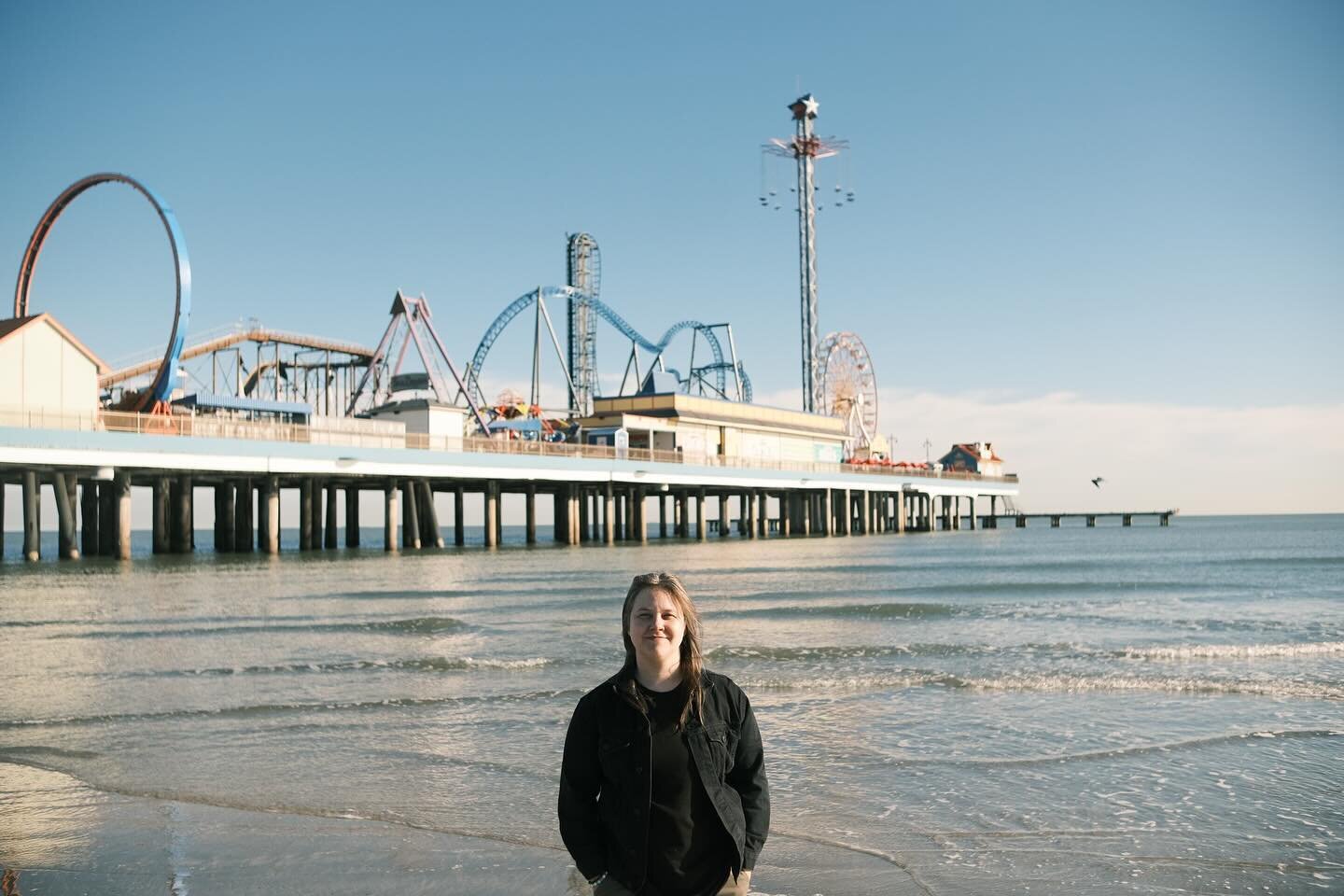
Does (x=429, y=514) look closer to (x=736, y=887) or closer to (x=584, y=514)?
(x=584, y=514)

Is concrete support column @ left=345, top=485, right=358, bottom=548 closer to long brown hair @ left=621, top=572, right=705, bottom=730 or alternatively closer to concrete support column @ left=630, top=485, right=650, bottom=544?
→ concrete support column @ left=630, top=485, right=650, bottom=544

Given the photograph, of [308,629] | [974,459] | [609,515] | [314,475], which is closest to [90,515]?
[314,475]

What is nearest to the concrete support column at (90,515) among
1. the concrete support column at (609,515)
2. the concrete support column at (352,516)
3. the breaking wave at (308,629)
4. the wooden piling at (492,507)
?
the concrete support column at (352,516)

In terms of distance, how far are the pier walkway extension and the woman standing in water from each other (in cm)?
3044

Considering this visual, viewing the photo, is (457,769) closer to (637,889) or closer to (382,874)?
(382,874)

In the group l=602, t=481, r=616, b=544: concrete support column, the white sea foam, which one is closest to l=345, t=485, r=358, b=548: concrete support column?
l=602, t=481, r=616, b=544: concrete support column

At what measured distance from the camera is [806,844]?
540cm

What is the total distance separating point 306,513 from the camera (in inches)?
1599

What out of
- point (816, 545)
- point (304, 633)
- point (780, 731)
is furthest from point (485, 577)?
point (816, 545)

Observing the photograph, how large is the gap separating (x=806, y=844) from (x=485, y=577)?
22135 millimetres

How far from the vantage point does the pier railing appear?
98.3 feet

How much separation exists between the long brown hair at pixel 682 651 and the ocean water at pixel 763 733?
209cm

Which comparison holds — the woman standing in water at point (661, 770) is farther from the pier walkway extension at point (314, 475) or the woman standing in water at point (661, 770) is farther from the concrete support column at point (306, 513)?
the concrete support column at point (306, 513)

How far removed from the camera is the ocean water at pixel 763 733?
202 inches
